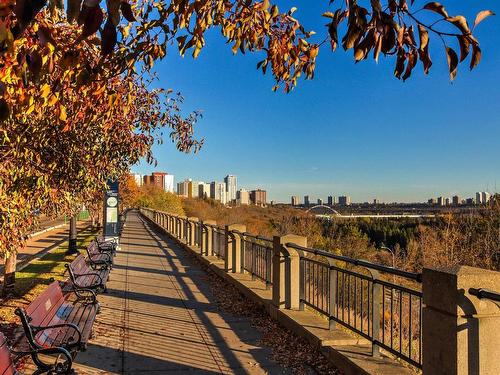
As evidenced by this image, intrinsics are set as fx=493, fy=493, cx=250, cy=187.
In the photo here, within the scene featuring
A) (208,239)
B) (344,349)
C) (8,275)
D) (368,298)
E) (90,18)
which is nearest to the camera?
(90,18)

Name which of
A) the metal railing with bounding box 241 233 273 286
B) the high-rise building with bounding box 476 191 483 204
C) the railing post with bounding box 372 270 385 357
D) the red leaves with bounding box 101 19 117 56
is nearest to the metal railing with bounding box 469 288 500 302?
the railing post with bounding box 372 270 385 357

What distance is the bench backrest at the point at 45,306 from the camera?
4672 mm

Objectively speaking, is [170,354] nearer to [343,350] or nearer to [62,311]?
[62,311]

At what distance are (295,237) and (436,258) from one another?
1910cm

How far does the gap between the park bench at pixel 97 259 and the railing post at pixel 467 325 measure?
26.7 feet

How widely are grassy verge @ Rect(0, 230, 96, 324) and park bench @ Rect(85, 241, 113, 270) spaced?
846mm

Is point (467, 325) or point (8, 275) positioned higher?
point (467, 325)

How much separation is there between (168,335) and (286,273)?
192 centimetres

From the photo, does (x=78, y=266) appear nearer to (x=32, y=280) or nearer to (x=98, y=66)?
(x=32, y=280)

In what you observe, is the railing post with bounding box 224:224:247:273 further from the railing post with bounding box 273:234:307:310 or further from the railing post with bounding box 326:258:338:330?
the railing post with bounding box 326:258:338:330

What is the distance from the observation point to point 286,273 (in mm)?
7344

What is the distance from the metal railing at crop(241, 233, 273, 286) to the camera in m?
8.98

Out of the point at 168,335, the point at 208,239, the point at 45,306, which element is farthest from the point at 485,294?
the point at 208,239

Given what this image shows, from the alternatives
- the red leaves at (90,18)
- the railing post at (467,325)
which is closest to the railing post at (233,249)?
the railing post at (467,325)
